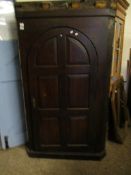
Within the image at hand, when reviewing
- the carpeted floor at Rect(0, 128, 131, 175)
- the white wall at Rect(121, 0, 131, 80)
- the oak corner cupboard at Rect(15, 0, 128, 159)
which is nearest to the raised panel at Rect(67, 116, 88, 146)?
the oak corner cupboard at Rect(15, 0, 128, 159)

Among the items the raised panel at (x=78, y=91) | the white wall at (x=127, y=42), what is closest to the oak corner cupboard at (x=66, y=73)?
the raised panel at (x=78, y=91)

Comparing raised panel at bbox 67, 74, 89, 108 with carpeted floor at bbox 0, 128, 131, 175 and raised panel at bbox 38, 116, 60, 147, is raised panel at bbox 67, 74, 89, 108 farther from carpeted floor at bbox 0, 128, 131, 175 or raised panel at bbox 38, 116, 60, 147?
carpeted floor at bbox 0, 128, 131, 175

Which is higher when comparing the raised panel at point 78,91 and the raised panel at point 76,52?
the raised panel at point 76,52

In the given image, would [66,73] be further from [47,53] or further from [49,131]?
[49,131]

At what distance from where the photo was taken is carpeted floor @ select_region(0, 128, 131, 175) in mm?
2025

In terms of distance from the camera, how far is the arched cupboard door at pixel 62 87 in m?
1.78

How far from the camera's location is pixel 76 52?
1.79 metres

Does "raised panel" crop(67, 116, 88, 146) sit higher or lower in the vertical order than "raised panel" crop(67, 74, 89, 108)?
lower

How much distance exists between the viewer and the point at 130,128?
2848 mm

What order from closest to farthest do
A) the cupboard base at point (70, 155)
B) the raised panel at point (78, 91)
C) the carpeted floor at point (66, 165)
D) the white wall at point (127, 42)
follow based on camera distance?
the raised panel at point (78, 91), the carpeted floor at point (66, 165), the cupboard base at point (70, 155), the white wall at point (127, 42)

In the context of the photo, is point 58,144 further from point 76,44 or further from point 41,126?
point 76,44

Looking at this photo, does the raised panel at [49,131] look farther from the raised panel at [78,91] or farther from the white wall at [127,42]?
the white wall at [127,42]

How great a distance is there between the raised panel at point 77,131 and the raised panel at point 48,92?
0.95 ft

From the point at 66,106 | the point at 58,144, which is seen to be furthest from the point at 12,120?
the point at 66,106
